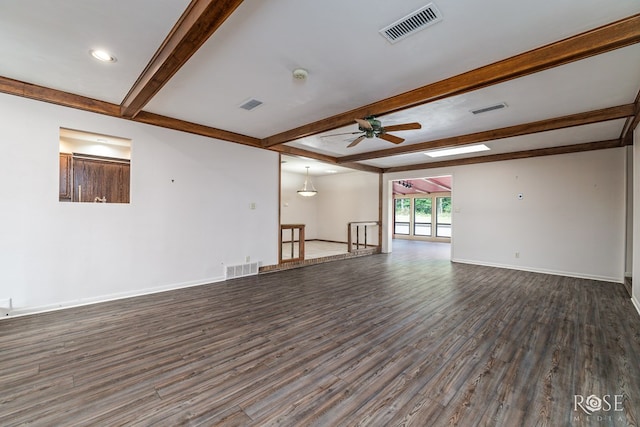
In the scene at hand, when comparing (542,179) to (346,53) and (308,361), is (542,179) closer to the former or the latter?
(346,53)

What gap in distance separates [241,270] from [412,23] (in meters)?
4.89

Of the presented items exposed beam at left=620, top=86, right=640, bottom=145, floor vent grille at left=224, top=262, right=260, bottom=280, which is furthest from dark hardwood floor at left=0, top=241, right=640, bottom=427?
exposed beam at left=620, top=86, right=640, bottom=145

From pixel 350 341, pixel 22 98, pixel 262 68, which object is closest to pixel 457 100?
pixel 262 68

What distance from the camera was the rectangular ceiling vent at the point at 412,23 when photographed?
1994 millimetres

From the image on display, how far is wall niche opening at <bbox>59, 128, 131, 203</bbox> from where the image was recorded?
539 cm

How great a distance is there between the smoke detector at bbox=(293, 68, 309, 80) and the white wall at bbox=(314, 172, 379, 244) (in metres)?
6.69

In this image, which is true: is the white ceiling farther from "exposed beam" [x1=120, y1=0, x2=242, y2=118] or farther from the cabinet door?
the cabinet door

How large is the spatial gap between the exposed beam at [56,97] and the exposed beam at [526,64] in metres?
3.68

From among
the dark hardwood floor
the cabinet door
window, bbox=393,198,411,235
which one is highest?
the cabinet door

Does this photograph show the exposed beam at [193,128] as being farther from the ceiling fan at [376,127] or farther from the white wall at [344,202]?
the white wall at [344,202]

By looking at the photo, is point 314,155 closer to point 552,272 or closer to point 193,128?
point 193,128

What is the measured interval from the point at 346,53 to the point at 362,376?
2893 millimetres

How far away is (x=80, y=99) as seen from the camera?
366 centimetres

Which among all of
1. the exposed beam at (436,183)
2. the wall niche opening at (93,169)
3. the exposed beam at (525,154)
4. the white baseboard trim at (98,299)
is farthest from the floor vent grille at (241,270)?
the exposed beam at (436,183)
